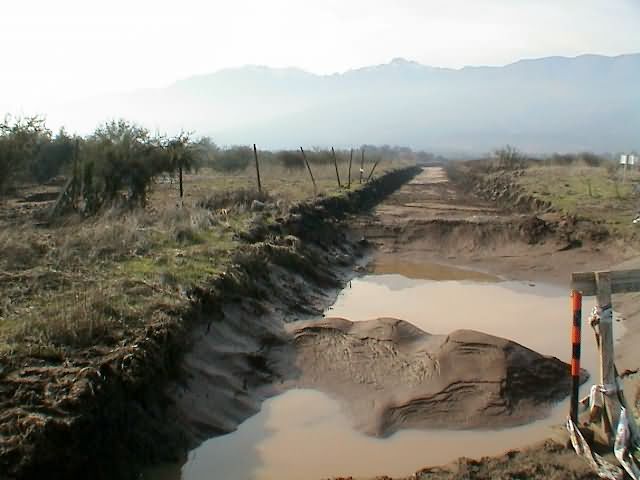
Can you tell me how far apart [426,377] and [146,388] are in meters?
3.81

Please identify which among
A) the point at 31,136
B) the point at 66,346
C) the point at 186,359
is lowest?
the point at 186,359

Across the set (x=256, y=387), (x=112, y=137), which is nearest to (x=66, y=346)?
(x=256, y=387)

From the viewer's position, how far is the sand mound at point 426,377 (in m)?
8.38

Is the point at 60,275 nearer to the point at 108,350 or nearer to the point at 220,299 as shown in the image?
the point at 220,299

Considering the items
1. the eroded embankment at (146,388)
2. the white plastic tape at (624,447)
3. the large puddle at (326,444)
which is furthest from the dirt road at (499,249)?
the eroded embankment at (146,388)

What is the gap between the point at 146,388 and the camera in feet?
23.5

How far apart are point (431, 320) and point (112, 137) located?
11183 millimetres

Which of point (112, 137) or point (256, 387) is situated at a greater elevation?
point (112, 137)

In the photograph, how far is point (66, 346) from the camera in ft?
22.9

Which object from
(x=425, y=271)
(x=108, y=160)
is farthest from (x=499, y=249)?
(x=108, y=160)

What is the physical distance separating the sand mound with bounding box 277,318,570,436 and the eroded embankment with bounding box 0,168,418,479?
0.94 metres

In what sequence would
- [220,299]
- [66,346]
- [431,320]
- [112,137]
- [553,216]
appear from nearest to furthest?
1. [66,346]
2. [220,299]
3. [431,320]
4. [112,137]
5. [553,216]

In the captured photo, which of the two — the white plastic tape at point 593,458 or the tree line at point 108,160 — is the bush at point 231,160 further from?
the white plastic tape at point 593,458

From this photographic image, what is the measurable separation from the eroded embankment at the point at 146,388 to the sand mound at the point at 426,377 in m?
0.94
